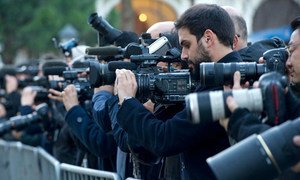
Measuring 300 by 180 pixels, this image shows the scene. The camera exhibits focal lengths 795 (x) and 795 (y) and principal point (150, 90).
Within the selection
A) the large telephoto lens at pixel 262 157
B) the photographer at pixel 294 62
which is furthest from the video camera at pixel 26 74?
the large telephoto lens at pixel 262 157

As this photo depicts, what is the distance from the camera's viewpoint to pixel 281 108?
3455mm

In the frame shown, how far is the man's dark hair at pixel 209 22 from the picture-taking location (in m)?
4.54

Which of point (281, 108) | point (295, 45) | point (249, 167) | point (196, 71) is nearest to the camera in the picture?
point (249, 167)

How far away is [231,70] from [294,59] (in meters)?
0.34

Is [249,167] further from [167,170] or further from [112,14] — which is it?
[112,14]

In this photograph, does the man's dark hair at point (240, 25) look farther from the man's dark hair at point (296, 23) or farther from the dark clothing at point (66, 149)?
the dark clothing at point (66, 149)

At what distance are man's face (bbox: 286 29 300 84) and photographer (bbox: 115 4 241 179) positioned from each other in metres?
0.45

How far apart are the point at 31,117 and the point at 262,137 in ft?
19.7

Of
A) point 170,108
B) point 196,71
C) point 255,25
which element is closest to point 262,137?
point 196,71

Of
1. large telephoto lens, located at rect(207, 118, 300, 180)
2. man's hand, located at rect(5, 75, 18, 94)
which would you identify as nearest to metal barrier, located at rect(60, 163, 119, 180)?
large telephoto lens, located at rect(207, 118, 300, 180)

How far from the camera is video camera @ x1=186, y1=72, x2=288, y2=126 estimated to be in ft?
11.3

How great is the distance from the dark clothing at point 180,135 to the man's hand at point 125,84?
9cm

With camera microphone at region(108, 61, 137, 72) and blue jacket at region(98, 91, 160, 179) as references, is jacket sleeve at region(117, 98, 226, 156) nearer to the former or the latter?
blue jacket at region(98, 91, 160, 179)

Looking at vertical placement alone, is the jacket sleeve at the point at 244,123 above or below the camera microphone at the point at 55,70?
above
